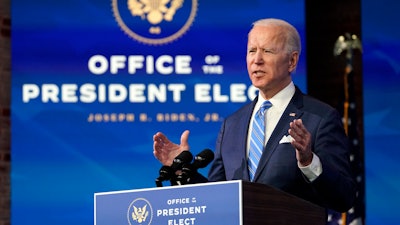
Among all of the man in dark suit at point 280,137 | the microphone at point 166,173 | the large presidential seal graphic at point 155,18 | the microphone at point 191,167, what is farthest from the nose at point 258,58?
the large presidential seal graphic at point 155,18

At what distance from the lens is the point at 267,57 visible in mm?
4254

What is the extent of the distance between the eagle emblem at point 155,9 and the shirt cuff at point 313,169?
4.64 metres

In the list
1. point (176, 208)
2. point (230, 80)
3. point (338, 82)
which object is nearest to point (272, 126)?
point (176, 208)

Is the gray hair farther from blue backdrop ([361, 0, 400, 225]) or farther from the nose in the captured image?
blue backdrop ([361, 0, 400, 225])

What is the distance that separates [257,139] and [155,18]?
4.33 m

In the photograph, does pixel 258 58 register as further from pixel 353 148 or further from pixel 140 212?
pixel 353 148

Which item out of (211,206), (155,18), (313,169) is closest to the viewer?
(211,206)

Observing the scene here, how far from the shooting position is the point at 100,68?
8.39 m

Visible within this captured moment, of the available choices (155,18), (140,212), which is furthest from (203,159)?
(155,18)

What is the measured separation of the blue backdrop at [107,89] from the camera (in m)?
8.35

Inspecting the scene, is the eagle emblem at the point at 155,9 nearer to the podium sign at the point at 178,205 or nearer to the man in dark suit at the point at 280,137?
the man in dark suit at the point at 280,137

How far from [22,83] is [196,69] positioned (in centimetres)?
127

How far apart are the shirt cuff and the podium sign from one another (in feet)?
1.47

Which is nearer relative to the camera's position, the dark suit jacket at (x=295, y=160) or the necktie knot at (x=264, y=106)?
the dark suit jacket at (x=295, y=160)
